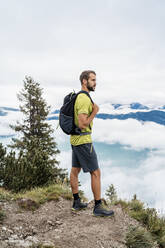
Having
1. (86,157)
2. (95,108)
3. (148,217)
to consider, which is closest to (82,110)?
(95,108)

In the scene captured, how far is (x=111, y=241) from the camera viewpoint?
139 inches

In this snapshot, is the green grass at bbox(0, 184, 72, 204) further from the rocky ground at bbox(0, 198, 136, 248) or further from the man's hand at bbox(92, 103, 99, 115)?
the man's hand at bbox(92, 103, 99, 115)

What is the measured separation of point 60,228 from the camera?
3908mm

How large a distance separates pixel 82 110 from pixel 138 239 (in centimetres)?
234

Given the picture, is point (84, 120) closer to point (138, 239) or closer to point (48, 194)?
point (138, 239)

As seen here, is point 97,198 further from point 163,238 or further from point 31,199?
point 31,199

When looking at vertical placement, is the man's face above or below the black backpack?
above

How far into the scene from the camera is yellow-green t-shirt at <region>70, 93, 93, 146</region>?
150 inches

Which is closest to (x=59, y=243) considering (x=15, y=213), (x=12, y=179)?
(x=15, y=213)

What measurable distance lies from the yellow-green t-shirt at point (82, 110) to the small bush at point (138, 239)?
171cm

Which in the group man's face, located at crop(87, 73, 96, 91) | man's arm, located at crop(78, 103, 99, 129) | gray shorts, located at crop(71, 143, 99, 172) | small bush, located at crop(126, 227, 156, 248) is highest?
man's face, located at crop(87, 73, 96, 91)

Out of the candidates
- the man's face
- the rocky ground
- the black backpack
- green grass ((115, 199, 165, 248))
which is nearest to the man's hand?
the black backpack

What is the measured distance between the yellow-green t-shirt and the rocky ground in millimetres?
1486

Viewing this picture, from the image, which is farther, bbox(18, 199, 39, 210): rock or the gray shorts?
bbox(18, 199, 39, 210): rock
